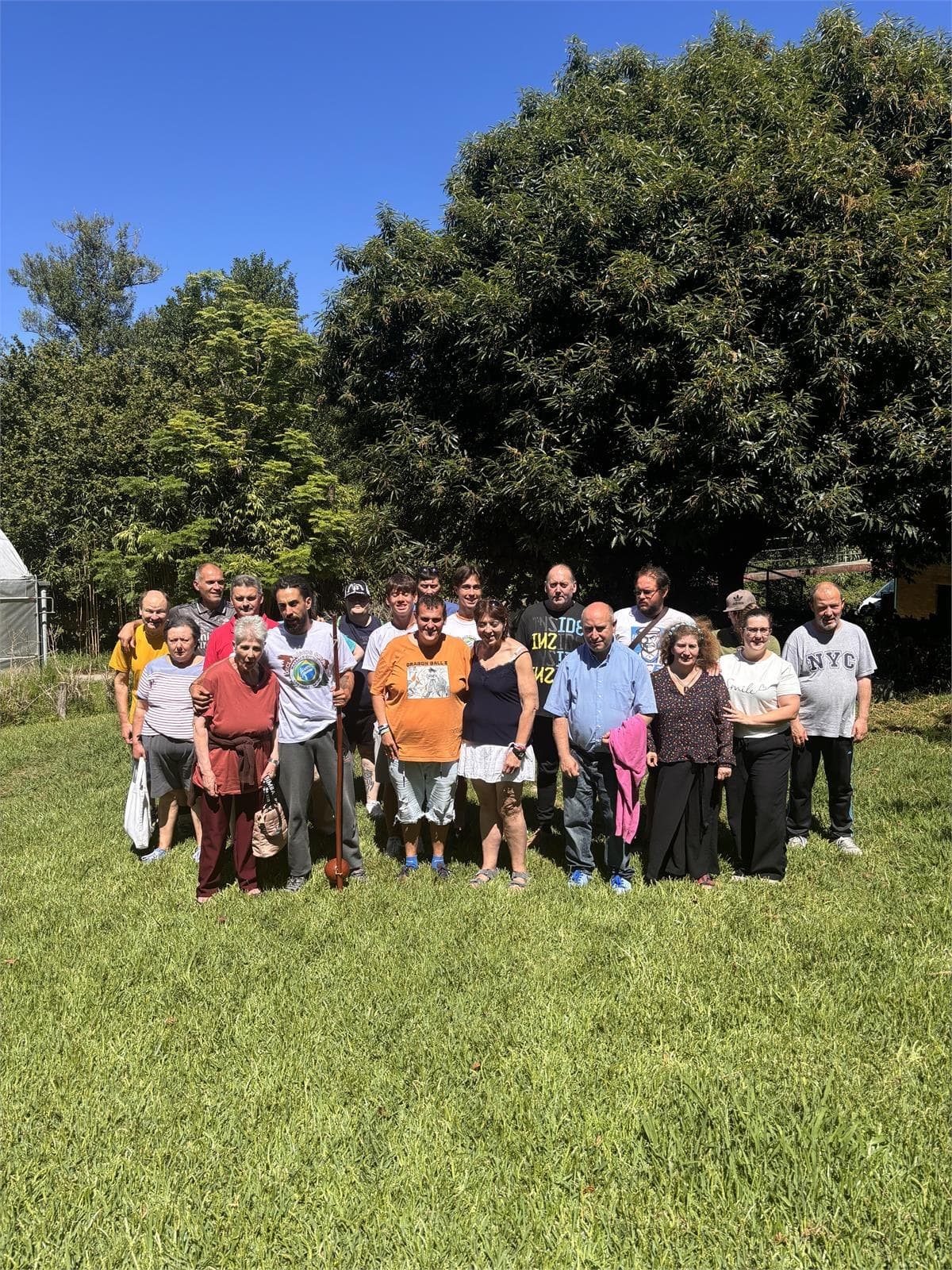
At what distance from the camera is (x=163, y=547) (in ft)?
70.3

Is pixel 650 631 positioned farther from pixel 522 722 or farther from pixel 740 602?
pixel 522 722

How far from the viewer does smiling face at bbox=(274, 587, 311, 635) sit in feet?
18.7

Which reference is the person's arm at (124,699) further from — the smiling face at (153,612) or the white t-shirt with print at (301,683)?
the white t-shirt with print at (301,683)

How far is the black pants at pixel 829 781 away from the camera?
6.31 m

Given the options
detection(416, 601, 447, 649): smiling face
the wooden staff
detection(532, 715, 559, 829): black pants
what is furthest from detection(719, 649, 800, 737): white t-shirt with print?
the wooden staff

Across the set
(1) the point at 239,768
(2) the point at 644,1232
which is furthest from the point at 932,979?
(1) the point at 239,768

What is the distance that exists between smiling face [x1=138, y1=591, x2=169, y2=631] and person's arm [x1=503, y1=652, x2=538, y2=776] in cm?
265

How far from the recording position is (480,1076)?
3658 mm

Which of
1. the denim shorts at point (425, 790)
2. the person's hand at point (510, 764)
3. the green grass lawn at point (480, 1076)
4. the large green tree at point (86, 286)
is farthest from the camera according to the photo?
the large green tree at point (86, 286)

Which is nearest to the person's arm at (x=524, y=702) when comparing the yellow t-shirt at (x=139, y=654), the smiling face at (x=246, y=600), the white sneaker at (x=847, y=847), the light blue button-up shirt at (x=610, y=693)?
the light blue button-up shirt at (x=610, y=693)

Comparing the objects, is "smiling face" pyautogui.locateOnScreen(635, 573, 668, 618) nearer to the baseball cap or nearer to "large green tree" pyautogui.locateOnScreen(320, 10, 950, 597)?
the baseball cap

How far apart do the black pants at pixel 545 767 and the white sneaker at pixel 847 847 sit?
2.05 metres

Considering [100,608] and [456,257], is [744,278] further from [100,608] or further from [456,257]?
[100,608]

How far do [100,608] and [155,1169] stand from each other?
2406cm
